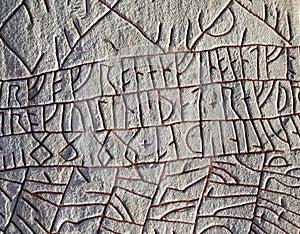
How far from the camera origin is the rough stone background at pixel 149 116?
2.44 m

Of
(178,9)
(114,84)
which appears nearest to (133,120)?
(114,84)

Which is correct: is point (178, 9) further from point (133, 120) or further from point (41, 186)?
point (41, 186)

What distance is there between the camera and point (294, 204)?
2.51m

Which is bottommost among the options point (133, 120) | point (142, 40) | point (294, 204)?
point (294, 204)

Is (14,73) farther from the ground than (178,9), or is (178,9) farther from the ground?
(178,9)

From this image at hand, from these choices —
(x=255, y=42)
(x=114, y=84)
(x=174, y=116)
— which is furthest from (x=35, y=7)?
(x=255, y=42)

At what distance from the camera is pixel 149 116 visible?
2.48 metres

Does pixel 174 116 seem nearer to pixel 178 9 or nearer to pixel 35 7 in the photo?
pixel 178 9

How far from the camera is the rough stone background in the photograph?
2439 mm

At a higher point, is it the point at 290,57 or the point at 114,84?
the point at 290,57

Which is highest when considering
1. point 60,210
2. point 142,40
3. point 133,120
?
point 142,40

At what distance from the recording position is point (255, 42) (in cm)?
251

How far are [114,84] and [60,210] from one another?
51 centimetres

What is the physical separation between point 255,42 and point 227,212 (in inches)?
25.7
